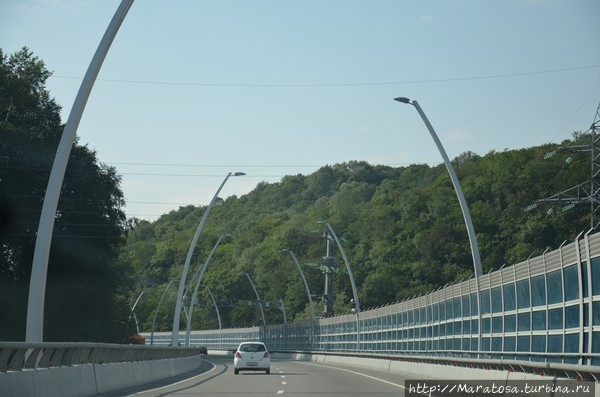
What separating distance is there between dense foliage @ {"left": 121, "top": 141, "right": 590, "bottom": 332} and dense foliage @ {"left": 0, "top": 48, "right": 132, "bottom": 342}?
16.6 meters

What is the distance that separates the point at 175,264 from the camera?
195125 mm

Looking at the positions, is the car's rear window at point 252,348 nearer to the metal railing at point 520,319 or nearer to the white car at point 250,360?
the white car at point 250,360

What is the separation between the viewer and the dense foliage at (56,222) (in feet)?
196

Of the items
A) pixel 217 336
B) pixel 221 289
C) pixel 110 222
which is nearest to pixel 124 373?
pixel 110 222

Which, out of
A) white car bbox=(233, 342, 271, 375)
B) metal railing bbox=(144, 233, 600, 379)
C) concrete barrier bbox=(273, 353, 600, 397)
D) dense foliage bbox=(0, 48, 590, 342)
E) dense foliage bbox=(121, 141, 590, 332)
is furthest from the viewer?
dense foliage bbox=(121, 141, 590, 332)

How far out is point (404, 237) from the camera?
140 m

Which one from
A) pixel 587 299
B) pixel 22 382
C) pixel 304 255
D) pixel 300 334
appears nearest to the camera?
pixel 22 382

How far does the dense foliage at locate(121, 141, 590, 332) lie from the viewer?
4225 inches

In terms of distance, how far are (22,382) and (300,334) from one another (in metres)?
81.1

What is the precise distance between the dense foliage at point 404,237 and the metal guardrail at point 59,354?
3671cm

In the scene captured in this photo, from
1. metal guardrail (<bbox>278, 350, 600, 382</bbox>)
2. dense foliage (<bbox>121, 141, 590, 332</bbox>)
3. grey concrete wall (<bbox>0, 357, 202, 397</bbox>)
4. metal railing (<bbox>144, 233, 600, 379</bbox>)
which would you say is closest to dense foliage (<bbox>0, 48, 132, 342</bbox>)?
dense foliage (<bbox>121, 141, 590, 332</bbox>)

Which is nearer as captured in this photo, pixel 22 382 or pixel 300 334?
pixel 22 382

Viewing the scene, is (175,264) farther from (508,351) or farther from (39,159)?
(508,351)

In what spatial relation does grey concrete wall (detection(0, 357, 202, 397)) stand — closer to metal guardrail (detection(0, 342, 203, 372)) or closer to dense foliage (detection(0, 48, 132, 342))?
metal guardrail (detection(0, 342, 203, 372))
